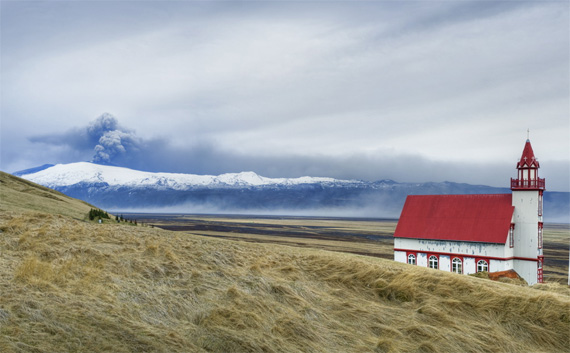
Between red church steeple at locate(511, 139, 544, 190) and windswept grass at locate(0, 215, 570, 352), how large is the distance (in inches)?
1353

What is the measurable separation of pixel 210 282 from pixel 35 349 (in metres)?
4.92

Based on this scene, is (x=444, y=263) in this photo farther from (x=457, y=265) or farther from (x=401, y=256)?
(x=401, y=256)

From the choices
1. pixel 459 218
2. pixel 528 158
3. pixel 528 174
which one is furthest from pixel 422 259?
pixel 528 158

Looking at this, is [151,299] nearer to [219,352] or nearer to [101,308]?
[101,308]

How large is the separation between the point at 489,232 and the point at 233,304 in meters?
38.4

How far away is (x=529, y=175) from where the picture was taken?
42.3 m

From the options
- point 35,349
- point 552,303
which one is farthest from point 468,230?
point 35,349

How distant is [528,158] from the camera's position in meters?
42.6

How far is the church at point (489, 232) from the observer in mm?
40625

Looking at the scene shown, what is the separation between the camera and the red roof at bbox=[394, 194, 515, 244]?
41191mm

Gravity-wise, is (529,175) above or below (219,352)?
above

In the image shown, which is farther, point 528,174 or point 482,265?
point 528,174

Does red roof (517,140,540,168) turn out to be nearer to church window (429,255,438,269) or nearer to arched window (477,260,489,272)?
arched window (477,260,489,272)

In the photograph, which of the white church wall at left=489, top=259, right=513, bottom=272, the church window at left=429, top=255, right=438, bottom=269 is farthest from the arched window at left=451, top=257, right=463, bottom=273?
the white church wall at left=489, top=259, right=513, bottom=272
